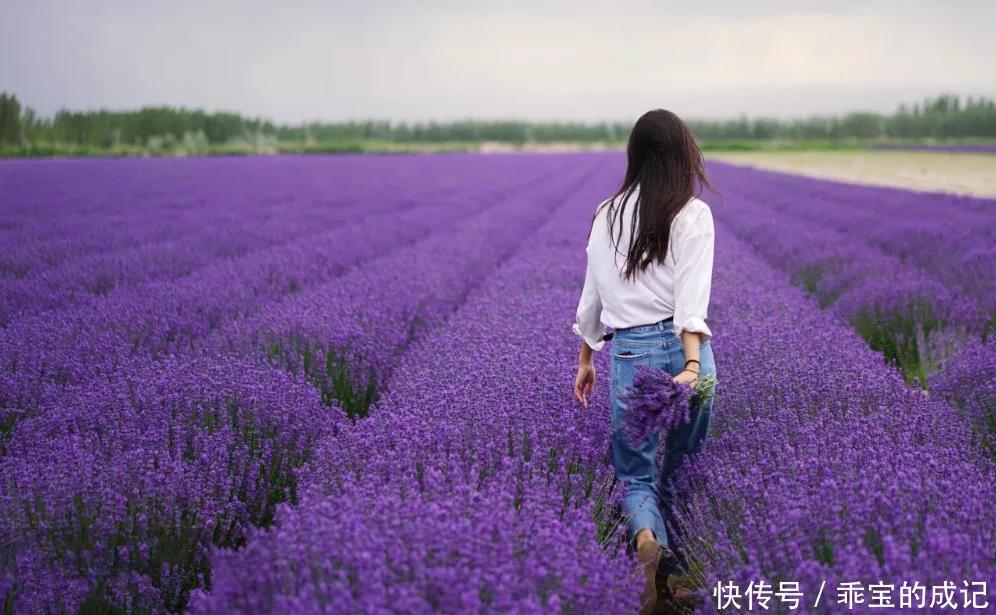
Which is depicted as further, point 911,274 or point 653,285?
point 911,274

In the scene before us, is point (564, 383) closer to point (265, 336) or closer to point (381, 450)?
point (381, 450)

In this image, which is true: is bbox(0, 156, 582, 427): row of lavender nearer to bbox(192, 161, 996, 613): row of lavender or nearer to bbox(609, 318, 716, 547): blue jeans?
bbox(192, 161, 996, 613): row of lavender

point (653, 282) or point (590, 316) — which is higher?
point (653, 282)

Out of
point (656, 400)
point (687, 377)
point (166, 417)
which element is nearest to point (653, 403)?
point (656, 400)

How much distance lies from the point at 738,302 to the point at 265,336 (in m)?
2.69

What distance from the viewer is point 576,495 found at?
232 cm

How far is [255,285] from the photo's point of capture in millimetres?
6008

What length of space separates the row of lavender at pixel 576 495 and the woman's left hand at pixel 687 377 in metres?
0.30

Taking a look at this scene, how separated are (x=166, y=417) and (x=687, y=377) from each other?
180cm

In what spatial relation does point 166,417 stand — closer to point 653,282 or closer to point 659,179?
point 653,282

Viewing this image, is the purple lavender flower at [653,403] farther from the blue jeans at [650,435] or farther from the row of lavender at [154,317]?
the row of lavender at [154,317]

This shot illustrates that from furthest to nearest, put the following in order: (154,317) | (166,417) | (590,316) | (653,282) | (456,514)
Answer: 1. (154,317)
2. (166,417)
3. (590,316)
4. (653,282)
5. (456,514)

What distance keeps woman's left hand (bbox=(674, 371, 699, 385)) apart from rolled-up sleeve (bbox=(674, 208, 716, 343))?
0.40ft

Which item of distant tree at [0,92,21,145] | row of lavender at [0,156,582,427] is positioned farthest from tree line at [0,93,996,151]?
row of lavender at [0,156,582,427]
